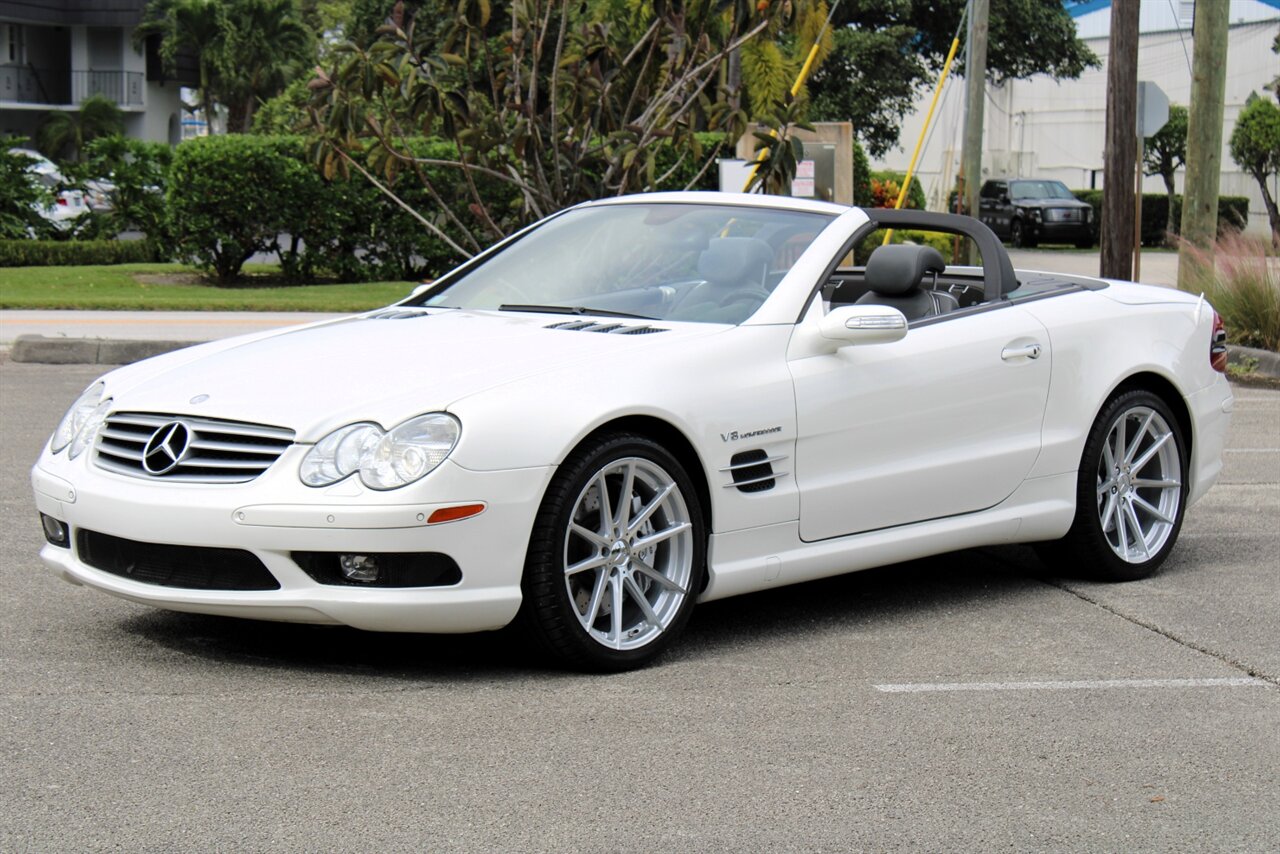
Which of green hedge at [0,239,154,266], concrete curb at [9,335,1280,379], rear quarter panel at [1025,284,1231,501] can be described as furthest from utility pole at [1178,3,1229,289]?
green hedge at [0,239,154,266]

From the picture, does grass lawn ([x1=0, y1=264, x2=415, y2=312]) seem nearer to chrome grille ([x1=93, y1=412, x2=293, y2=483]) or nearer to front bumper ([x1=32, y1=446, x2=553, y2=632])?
chrome grille ([x1=93, y1=412, x2=293, y2=483])

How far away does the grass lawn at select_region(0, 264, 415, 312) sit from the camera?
18.9 m

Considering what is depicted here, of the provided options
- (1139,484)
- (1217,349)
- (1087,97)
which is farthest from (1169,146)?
(1139,484)

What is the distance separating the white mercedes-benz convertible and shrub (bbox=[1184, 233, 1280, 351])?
933 centimetres

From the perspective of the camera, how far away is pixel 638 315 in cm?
610

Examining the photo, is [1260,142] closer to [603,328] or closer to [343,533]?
[603,328]

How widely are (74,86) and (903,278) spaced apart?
51.9m

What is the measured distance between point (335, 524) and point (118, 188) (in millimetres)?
22442

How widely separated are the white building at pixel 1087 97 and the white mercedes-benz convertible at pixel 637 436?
4819cm

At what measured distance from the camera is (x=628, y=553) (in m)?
5.41

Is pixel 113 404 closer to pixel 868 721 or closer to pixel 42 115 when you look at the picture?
pixel 868 721

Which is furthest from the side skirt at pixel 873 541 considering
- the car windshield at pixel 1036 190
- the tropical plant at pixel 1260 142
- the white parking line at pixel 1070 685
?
the tropical plant at pixel 1260 142

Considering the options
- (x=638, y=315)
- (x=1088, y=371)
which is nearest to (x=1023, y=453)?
(x=1088, y=371)

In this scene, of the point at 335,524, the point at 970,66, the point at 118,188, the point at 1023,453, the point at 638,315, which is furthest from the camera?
the point at 970,66
